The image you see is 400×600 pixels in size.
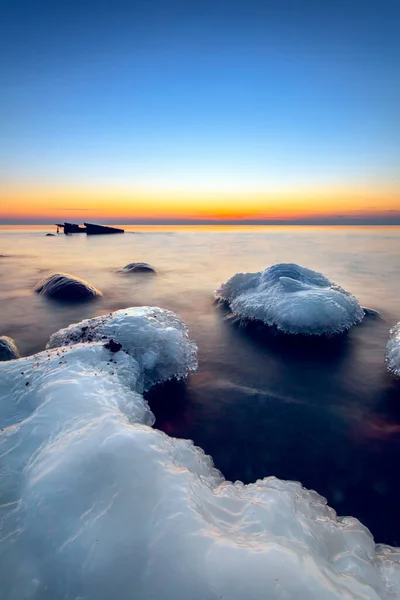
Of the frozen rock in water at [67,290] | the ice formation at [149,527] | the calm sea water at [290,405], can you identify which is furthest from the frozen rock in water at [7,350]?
the frozen rock in water at [67,290]

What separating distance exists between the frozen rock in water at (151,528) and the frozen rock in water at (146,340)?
5.88ft

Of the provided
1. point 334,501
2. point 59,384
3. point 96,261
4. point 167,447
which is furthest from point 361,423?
point 96,261

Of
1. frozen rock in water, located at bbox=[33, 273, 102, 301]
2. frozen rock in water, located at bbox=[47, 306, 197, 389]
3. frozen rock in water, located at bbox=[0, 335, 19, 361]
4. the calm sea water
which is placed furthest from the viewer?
frozen rock in water, located at bbox=[33, 273, 102, 301]

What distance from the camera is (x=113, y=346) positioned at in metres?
4.97

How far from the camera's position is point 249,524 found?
7.56 feet

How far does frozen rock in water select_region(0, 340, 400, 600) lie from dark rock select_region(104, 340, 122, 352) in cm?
168

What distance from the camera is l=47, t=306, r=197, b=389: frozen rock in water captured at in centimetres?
507

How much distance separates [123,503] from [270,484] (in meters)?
1.47

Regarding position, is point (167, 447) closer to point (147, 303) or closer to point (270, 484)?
point (270, 484)

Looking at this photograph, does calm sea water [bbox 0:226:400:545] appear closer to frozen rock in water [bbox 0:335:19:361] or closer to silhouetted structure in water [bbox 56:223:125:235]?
frozen rock in water [bbox 0:335:19:361]

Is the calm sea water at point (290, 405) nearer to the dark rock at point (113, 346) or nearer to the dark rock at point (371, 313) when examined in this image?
the dark rock at point (371, 313)

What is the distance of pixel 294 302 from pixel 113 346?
4162mm

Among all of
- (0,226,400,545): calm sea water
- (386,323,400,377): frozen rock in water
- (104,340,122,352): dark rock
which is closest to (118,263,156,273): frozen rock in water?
(0,226,400,545): calm sea water

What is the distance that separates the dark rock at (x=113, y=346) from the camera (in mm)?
4945
